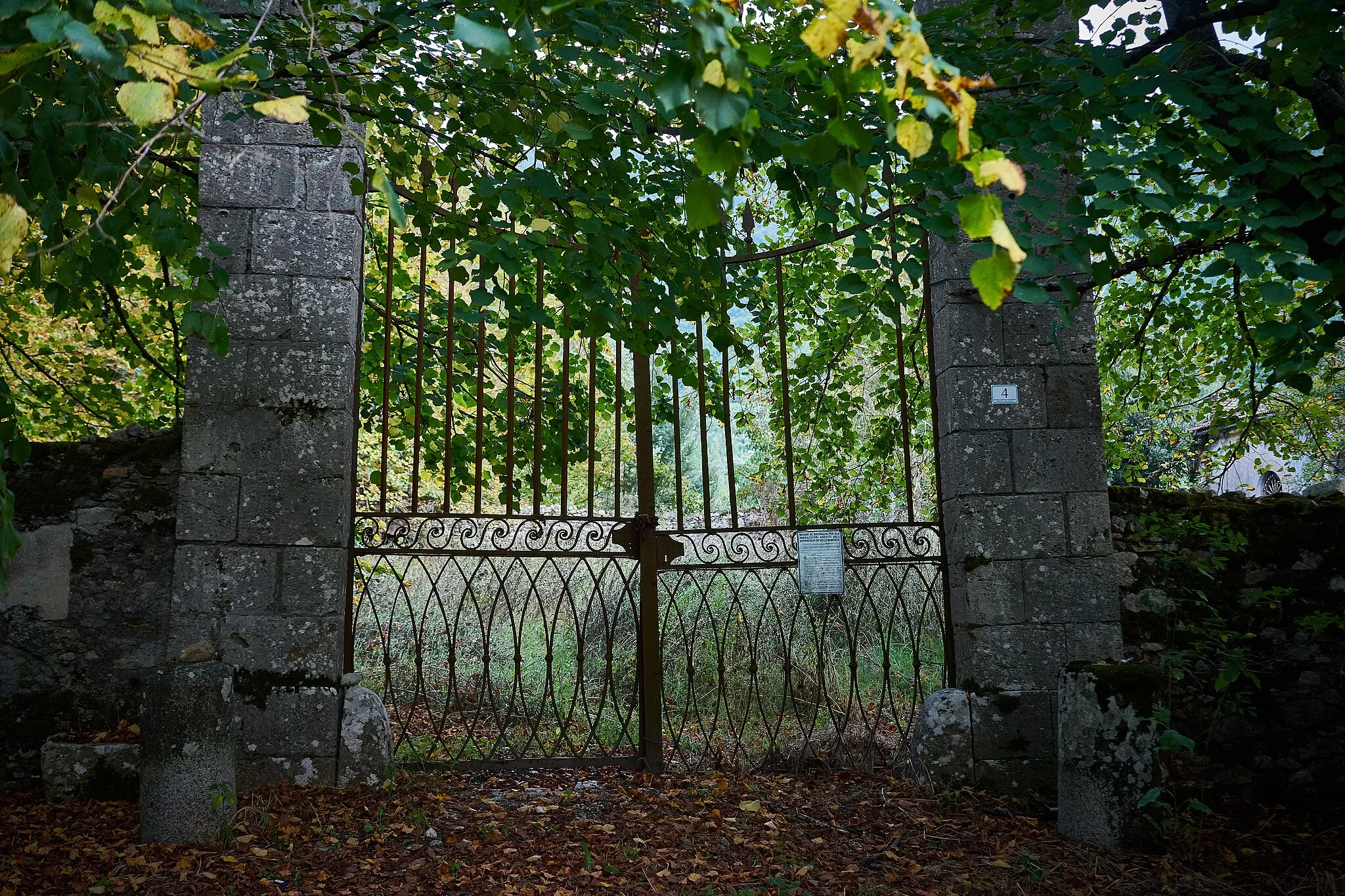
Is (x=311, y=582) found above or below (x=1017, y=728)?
above

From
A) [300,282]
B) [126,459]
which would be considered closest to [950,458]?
[300,282]

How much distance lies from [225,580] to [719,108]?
318cm

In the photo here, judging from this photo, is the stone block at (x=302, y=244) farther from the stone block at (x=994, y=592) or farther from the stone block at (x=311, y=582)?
the stone block at (x=994, y=592)

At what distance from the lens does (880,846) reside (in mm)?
3475

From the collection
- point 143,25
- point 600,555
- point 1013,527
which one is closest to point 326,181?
point 600,555

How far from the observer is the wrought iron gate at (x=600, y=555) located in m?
4.19

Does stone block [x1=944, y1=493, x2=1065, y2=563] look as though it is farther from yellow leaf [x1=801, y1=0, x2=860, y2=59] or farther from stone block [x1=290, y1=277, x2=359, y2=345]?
yellow leaf [x1=801, y1=0, x2=860, y2=59]

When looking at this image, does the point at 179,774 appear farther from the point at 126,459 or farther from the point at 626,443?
the point at 626,443

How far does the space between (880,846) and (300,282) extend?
328 centimetres

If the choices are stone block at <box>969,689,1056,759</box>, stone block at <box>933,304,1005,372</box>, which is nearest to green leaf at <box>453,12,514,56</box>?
stone block at <box>933,304,1005,372</box>

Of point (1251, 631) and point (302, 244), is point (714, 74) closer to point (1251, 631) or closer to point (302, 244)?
point (302, 244)

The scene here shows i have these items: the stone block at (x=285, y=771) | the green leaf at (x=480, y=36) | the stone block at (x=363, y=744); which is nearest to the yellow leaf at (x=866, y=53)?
the green leaf at (x=480, y=36)

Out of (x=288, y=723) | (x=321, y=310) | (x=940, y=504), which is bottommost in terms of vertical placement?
(x=288, y=723)

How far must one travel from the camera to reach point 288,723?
3.67 metres
